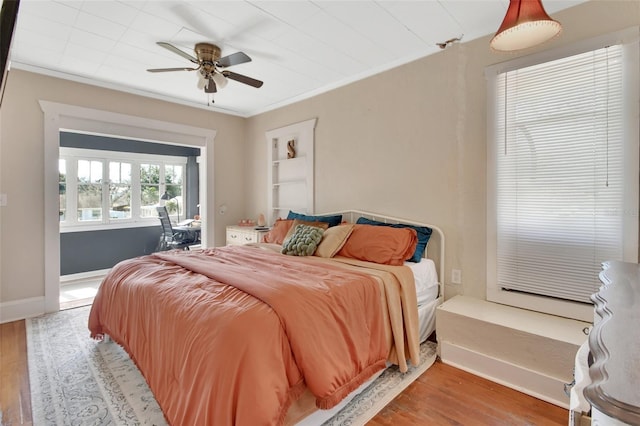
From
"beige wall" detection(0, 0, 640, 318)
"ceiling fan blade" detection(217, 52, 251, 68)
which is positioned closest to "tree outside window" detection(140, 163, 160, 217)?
"beige wall" detection(0, 0, 640, 318)

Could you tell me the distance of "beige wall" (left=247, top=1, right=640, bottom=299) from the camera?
254cm

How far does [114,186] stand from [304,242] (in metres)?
4.54

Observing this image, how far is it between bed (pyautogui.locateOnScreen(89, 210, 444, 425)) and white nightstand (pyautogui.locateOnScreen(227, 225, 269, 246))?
1382 millimetres

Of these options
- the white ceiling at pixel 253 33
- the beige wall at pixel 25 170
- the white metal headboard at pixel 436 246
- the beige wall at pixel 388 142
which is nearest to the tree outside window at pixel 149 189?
the beige wall at pixel 388 142

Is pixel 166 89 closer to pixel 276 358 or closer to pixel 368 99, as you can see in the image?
pixel 368 99

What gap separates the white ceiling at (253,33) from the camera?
7.19 feet

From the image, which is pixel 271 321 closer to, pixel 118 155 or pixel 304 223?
pixel 304 223

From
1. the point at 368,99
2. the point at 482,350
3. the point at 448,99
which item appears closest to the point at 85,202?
the point at 368,99

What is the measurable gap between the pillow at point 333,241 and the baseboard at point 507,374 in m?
1.12

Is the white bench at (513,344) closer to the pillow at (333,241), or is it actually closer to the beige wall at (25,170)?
the pillow at (333,241)

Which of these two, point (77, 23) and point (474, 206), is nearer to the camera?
point (77, 23)

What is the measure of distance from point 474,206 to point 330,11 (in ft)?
6.29

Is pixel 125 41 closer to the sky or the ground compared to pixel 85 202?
closer to the sky

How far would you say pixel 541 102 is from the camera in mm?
2264
